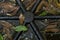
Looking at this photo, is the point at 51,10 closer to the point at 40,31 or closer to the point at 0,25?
the point at 40,31

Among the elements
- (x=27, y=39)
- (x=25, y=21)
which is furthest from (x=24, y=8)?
(x=27, y=39)

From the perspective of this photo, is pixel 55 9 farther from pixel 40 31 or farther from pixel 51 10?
pixel 40 31

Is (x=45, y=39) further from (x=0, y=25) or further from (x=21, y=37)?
(x=0, y=25)

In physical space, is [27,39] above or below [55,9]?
below

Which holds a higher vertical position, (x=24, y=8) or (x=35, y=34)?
(x=24, y=8)

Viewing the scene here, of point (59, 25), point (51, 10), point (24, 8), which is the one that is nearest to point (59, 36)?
point (59, 25)

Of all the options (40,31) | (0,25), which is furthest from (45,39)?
(0,25)

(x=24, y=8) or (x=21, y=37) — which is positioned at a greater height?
(x=24, y=8)
